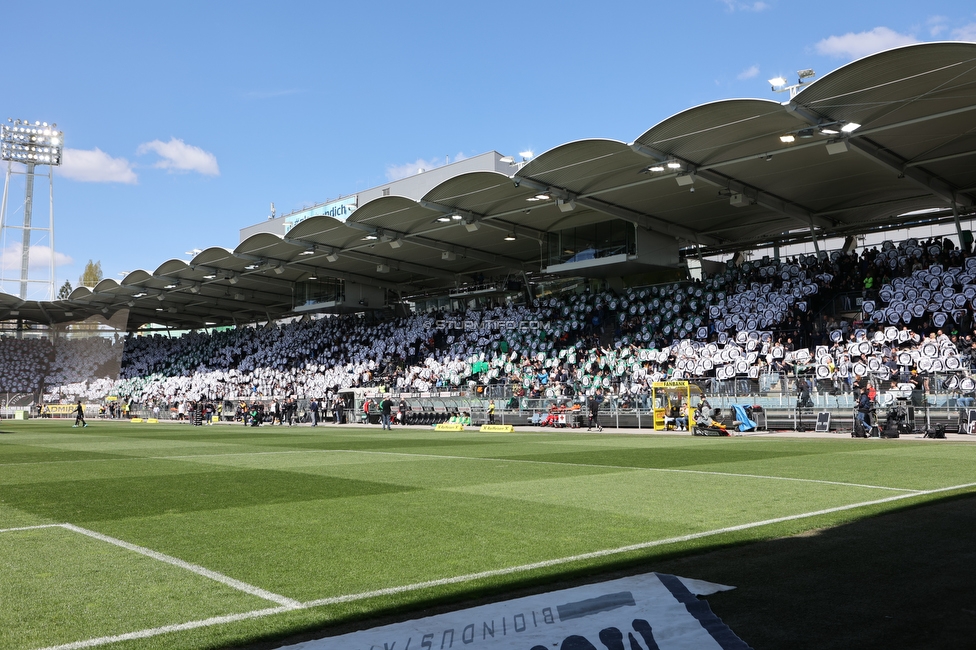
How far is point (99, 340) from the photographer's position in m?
61.0

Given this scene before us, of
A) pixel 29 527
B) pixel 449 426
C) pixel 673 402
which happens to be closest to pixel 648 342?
pixel 673 402

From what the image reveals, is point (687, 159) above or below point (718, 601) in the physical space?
above

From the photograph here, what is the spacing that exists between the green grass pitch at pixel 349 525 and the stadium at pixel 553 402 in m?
0.06

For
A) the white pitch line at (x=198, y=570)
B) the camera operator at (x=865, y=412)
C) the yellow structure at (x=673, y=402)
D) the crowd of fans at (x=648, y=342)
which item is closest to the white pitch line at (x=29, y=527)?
the white pitch line at (x=198, y=570)

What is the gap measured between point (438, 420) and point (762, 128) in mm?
21961

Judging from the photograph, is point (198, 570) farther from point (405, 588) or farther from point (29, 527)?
point (29, 527)

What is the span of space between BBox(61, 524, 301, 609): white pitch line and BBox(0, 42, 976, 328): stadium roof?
70.4ft

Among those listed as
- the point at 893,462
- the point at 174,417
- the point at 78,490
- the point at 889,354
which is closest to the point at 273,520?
the point at 78,490

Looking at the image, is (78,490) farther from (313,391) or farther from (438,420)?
(313,391)

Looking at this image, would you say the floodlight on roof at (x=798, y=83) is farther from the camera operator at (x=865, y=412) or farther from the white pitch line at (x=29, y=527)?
the white pitch line at (x=29, y=527)

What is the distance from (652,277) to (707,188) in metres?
10.7

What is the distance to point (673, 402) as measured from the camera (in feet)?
104

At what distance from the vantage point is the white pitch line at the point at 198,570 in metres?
5.65

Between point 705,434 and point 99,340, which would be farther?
point 99,340
